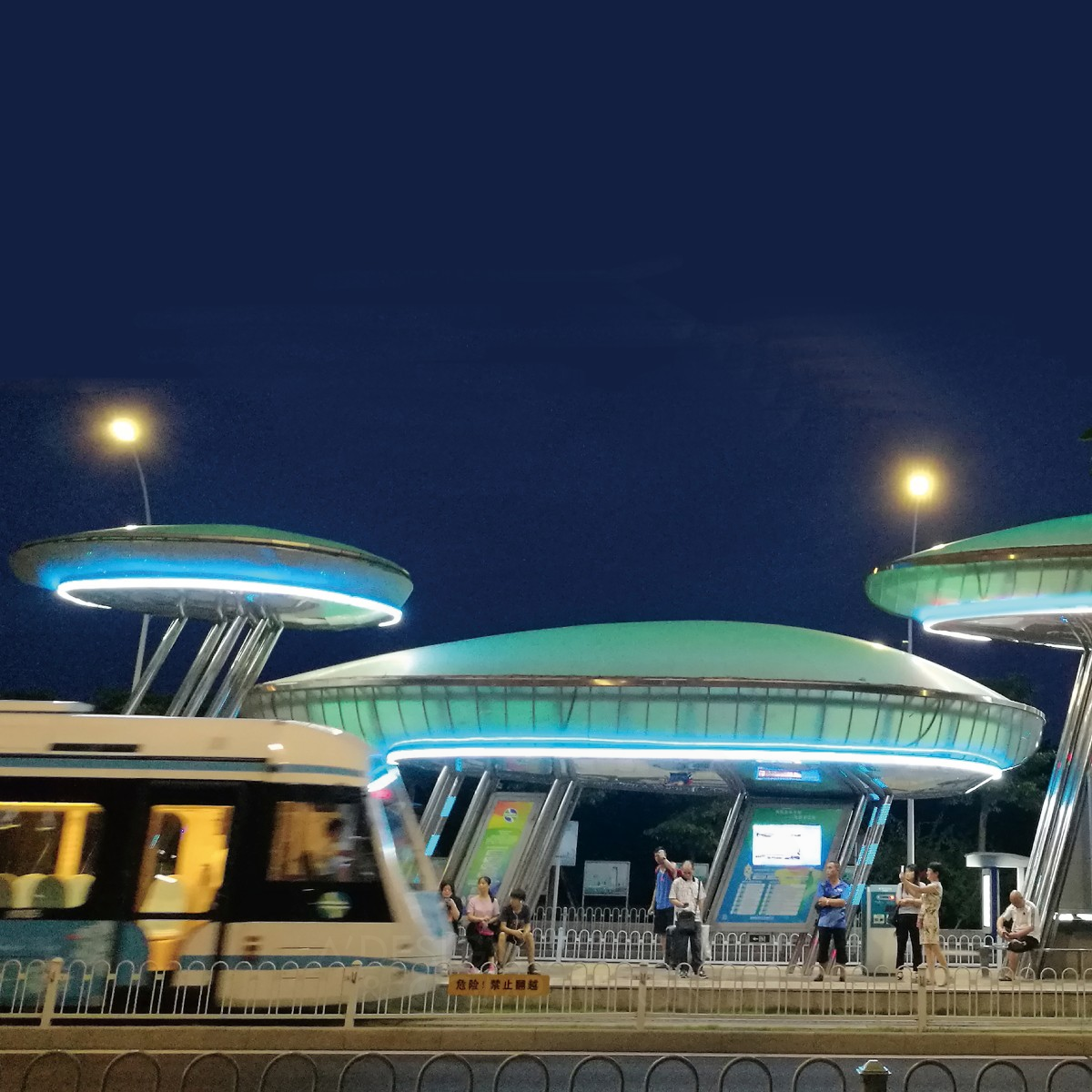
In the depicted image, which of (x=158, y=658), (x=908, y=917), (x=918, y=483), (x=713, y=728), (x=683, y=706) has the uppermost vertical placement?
(x=918, y=483)

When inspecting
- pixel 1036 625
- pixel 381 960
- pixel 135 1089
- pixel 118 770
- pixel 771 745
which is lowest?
pixel 135 1089

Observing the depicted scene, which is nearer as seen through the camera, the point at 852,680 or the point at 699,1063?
the point at 699,1063

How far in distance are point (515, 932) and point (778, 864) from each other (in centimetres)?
875

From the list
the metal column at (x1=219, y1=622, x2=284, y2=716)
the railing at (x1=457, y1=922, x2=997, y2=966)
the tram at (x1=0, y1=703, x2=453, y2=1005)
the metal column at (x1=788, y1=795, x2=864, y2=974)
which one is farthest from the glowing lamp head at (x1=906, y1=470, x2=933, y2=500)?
the tram at (x1=0, y1=703, x2=453, y2=1005)

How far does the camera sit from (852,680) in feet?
82.2

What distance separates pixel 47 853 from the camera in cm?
1348

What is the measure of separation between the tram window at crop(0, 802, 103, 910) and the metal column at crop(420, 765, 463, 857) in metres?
14.9

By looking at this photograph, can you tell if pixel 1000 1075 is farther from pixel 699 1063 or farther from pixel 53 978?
pixel 53 978

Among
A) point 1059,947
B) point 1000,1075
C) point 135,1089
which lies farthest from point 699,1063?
point 1059,947

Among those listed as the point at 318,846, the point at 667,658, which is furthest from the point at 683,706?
the point at 318,846

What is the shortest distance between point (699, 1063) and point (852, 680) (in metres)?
14.5

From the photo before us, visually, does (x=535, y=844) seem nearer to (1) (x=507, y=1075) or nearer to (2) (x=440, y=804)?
(2) (x=440, y=804)

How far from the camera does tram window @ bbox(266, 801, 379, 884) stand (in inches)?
537

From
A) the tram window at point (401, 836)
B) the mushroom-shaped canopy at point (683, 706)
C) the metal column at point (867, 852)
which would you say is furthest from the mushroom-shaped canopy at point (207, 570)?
the tram window at point (401, 836)
